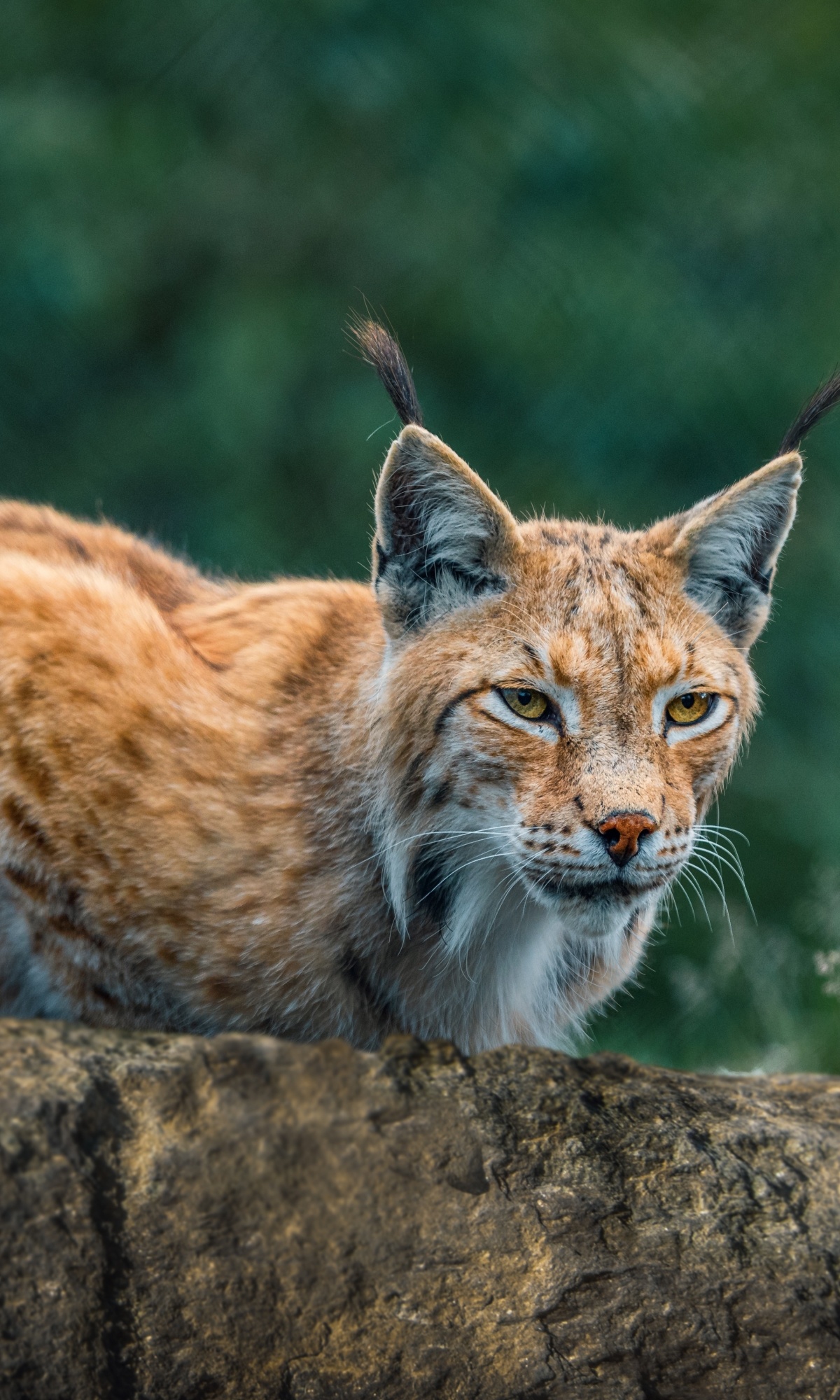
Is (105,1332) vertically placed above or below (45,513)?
below

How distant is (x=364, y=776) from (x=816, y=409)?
1.12 metres

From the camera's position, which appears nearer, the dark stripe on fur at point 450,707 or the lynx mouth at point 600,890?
the lynx mouth at point 600,890

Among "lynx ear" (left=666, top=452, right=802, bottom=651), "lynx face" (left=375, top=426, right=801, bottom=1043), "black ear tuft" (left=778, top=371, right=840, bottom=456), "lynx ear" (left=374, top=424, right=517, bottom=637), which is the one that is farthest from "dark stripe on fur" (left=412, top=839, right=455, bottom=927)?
"black ear tuft" (left=778, top=371, right=840, bottom=456)

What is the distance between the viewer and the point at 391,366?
2.75 m

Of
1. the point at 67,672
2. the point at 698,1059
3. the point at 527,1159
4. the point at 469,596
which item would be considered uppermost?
the point at 469,596

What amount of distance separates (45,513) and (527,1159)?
2082 mm

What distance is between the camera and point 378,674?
2.90 metres

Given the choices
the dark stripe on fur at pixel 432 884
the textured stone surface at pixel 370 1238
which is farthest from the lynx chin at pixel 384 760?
the textured stone surface at pixel 370 1238

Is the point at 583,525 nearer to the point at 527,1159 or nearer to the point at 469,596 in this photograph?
the point at 469,596

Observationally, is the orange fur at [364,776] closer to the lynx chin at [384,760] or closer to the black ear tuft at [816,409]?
the lynx chin at [384,760]

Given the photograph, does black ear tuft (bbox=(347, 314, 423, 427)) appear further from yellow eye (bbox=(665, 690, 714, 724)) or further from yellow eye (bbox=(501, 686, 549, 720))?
yellow eye (bbox=(665, 690, 714, 724))

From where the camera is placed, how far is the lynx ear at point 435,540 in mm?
2730

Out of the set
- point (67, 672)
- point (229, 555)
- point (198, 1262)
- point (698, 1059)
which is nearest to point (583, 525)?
point (67, 672)

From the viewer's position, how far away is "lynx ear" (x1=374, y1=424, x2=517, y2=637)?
273cm
